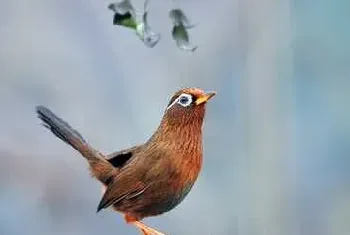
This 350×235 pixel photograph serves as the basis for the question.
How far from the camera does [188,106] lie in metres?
1.05

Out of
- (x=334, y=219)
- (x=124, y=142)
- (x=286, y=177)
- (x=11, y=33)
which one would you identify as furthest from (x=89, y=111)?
(x=334, y=219)

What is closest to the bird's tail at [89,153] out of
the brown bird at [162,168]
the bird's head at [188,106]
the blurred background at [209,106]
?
the brown bird at [162,168]

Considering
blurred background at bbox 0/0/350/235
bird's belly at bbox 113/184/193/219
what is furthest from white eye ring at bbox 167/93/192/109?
blurred background at bbox 0/0/350/235

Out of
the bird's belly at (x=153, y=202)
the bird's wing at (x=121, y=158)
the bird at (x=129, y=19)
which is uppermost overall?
the bird at (x=129, y=19)

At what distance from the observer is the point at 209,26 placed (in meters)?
1.64

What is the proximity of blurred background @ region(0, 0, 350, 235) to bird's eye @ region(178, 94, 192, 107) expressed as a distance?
551 mm

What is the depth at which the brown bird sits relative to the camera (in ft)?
3.50

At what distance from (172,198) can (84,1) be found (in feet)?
2.05

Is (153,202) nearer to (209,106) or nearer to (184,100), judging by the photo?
(184,100)

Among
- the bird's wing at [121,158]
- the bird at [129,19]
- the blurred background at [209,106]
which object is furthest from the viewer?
the blurred background at [209,106]

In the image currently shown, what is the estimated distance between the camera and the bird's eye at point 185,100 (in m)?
1.04

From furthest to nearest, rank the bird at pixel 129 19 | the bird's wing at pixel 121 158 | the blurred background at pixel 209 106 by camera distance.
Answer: the blurred background at pixel 209 106, the bird's wing at pixel 121 158, the bird at pixel 129 19

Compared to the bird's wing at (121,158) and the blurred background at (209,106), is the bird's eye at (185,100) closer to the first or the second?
the bird's wing at (121,158)

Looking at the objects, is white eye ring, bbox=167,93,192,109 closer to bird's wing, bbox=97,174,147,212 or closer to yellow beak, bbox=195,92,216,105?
yellow beak, bbox=195,92,216,105
